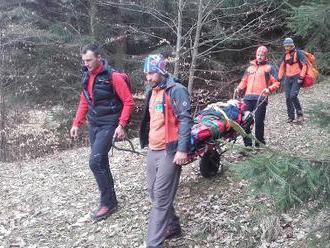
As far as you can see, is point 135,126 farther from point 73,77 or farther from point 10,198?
point 10,198

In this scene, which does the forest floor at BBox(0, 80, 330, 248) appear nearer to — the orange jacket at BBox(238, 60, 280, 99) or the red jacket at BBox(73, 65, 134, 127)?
the orange jacket at BBox(238, 60, 280, 99)

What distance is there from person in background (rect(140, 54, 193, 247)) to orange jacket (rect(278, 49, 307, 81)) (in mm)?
6247

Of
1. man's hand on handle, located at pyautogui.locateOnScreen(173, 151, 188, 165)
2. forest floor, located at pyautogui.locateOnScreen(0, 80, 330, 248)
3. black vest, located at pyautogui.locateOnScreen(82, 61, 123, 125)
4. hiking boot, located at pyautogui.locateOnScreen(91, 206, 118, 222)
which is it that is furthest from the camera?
hiking boot, located at pyautogui.locateOnScreen(91, 206, 118, 222)

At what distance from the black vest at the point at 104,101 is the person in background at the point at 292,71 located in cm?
562

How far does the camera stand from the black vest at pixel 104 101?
263 inches

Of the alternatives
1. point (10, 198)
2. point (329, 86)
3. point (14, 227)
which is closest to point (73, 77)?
point (329, 86)

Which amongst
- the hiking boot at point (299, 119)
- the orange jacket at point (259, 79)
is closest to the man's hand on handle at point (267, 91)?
the orange jacket at point (259, 79)

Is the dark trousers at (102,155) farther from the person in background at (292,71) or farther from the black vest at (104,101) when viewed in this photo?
the person in background at (292,71)

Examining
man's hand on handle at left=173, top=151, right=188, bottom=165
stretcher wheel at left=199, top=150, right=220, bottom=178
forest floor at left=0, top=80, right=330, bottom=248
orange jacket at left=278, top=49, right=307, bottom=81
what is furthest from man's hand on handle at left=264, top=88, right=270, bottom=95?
man's hand on handle at left=173, top=151, right=188, bottom=165

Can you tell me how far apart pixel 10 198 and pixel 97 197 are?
2.02 metres

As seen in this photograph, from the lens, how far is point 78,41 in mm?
19719

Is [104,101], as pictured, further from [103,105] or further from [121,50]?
[121,50]

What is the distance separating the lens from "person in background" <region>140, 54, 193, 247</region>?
5422mm

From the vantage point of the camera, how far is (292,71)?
11.6 meters
